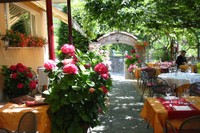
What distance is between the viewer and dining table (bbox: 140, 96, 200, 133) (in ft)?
11.5

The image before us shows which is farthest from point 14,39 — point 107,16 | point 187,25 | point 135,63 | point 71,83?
point 135,63

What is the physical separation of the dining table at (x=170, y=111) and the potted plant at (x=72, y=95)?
79cm

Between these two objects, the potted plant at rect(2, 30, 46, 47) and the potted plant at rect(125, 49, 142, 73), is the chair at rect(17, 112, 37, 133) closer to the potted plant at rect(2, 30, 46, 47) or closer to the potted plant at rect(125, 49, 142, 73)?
the potted plant at rect(2, 30, 46, 47)

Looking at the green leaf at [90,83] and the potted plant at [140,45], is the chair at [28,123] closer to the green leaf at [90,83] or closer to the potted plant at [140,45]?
the green leaf at [90,83]

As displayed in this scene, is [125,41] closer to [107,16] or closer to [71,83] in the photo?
[107,16]

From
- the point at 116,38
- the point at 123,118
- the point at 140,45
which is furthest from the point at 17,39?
the point at 140,45

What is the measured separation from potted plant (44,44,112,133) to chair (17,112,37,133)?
268 millimetres

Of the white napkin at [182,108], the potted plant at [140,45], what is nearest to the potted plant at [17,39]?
the white napkin at [182,108]

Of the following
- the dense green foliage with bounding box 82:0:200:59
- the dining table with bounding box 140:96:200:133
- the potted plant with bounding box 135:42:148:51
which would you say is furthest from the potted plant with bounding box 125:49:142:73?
the dining table with bounding box 140:96:200:133

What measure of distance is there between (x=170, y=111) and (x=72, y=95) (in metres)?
1.35

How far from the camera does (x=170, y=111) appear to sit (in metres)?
3.56

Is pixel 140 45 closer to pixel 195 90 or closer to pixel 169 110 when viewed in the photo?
pixel 195 90

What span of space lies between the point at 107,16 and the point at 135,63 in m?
6.64

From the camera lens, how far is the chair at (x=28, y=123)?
3.28m
